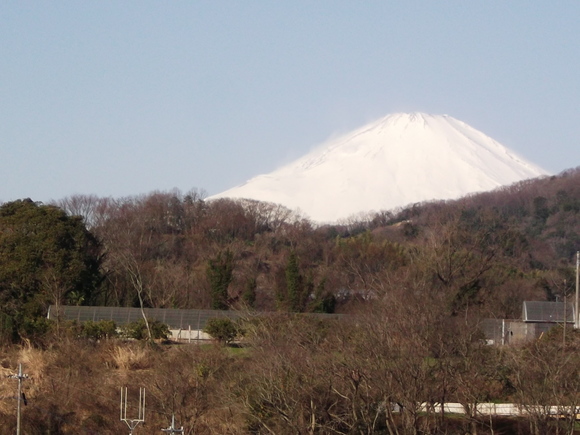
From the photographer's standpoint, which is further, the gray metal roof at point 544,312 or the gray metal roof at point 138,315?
the gray metal roof at point 544,312

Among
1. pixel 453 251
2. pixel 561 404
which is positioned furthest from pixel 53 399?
pixel 453 251

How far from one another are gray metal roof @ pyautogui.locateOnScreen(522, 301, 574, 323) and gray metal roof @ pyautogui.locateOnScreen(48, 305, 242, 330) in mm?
10245

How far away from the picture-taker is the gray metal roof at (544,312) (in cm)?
3228

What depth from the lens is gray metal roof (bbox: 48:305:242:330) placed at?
29.5 metres

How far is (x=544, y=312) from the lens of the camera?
3275 centimetres

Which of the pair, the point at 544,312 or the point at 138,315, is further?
the point at 544,312

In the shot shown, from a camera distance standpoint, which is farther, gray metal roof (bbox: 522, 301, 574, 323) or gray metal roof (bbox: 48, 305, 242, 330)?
gray metal roof (bbox: 522, 301, 574, 323)

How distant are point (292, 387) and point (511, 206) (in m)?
62.0

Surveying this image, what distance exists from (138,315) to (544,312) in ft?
45.6

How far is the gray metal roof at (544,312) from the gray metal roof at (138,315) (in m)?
10.2

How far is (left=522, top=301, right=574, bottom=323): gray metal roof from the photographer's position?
1271 inches

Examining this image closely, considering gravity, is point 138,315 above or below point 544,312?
below

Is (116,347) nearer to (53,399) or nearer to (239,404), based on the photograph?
(53,399)

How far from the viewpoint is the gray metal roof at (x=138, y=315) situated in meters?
29.5
